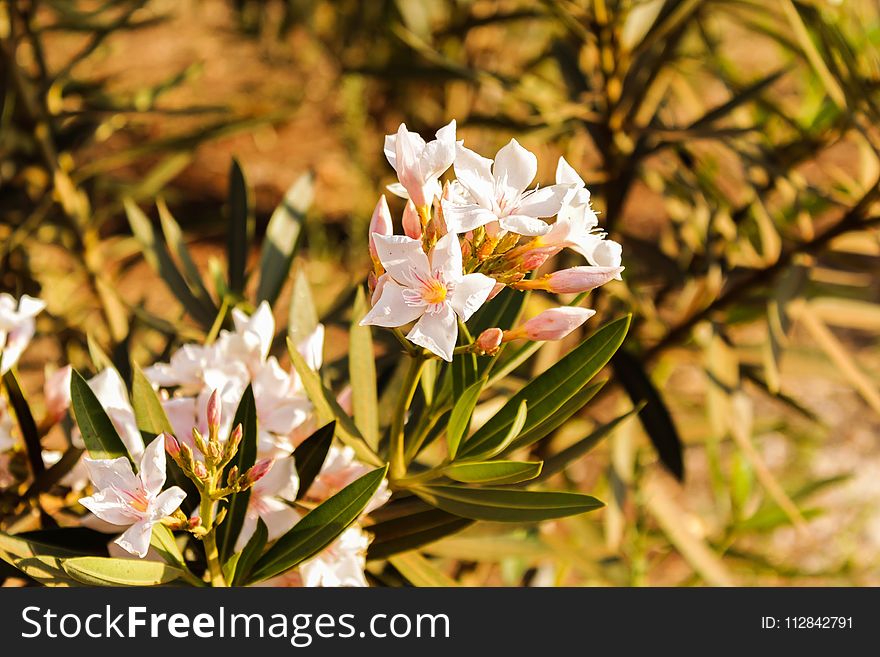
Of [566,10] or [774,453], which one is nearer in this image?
[566,10]

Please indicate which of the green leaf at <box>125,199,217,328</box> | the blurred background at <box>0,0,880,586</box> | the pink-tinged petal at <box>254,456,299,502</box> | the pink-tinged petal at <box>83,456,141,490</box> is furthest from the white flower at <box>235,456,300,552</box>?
the green leaf at <box>125,199,217,328</box>

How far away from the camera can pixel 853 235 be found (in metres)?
1.03

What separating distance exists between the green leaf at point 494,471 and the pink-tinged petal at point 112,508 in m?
0.19

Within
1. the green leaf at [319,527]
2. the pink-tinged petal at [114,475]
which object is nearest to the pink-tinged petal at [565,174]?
the green leaf at [319,527]

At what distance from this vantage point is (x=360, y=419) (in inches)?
25.0

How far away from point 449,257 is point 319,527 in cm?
19

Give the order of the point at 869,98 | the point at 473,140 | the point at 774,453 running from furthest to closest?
the point at 774,453 < the point at 473,140 < the point at 869,98

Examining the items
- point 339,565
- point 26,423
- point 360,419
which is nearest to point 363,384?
point 360,419
